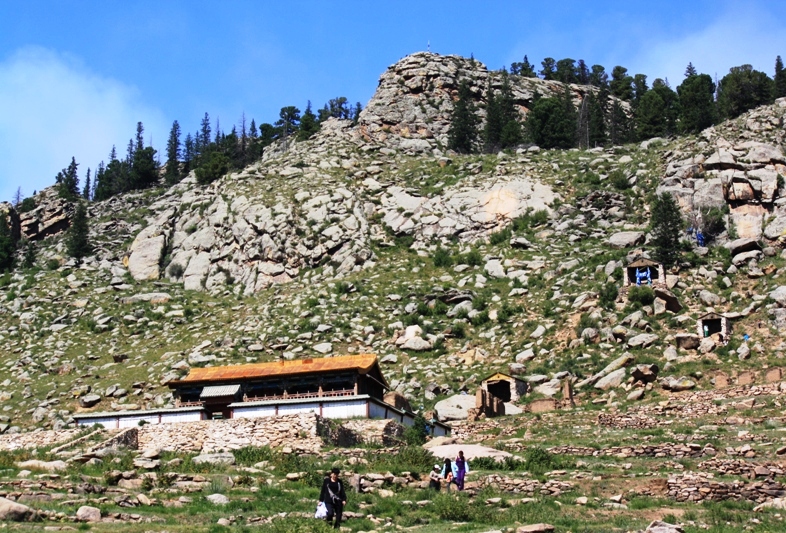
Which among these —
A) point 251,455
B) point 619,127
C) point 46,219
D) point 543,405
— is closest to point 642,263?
point 543,405

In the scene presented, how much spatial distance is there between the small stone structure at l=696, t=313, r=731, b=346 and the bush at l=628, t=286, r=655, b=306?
5054mm

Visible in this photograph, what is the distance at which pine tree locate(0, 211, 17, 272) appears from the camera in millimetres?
112812

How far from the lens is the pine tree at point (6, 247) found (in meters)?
113

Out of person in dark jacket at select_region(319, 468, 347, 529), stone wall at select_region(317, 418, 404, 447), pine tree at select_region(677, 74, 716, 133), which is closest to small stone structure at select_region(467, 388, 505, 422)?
stone wall at select_region(317, 418, 404, 447)

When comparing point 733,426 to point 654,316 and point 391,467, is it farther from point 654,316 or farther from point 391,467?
point 654,316

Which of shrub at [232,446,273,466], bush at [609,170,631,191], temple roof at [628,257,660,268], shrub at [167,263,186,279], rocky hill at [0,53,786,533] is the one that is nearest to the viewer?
rocky hill at [0,53,786,533]

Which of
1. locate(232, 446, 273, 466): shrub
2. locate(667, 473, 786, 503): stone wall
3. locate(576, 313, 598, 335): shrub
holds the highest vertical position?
locate(576, 313, 598, 335): shrub

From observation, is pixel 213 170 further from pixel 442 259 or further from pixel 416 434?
pixel 416 434

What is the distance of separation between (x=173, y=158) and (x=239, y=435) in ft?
385

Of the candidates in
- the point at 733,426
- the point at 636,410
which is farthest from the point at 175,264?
the point at 733,426

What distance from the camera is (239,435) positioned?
43.6m

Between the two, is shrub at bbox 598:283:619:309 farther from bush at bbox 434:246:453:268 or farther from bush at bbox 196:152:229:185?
bush at bbox 196:152:229:185

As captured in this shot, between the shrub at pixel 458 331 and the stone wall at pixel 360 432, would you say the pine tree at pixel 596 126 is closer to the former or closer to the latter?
the shrub at pixel 458 331

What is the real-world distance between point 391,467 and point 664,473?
1027 cm
